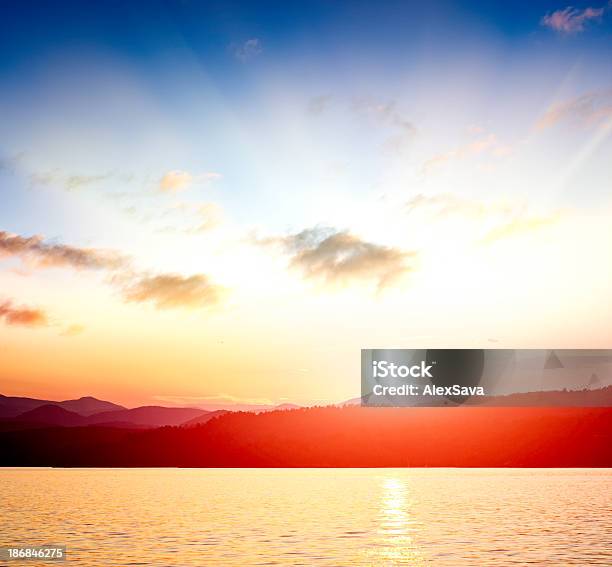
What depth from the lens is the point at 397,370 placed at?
11119 cm

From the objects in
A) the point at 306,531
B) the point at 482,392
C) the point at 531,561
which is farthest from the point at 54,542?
the point at 482,392

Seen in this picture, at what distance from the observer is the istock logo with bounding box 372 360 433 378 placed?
109m

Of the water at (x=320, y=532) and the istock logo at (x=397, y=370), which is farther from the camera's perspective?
the istock logo at (x=397, y=370)

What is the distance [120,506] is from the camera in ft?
386

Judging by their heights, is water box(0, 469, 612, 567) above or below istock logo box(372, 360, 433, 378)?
→ below

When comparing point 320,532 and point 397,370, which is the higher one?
point 397,370

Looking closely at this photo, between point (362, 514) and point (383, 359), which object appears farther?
point (383, 359)

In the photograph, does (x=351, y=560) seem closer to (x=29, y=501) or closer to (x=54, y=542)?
(x=54, y=542)

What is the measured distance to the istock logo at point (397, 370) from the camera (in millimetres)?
109250

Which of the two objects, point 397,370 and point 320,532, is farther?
point 397,370

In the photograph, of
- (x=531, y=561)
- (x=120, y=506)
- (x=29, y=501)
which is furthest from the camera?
(x=29, y=501)

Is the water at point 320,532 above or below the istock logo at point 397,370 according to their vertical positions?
below

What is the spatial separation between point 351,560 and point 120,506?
67.5 m

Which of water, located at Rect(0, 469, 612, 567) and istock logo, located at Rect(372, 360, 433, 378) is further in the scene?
istock logo, located at Rect(372, 360, 433, 378)
